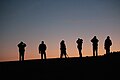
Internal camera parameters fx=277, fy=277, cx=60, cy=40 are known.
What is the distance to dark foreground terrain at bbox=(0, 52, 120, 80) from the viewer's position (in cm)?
2066

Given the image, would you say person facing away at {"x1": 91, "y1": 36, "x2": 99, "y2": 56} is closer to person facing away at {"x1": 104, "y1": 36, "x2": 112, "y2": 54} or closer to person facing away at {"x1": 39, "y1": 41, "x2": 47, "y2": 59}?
person facing away at {"x1": 104, "y1": 36, "x2": 112, "y2": 54}

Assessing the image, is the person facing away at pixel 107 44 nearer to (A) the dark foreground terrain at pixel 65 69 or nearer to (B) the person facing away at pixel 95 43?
(B) the person facing away at pixel 95 43

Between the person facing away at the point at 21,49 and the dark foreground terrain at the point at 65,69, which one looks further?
the person facing away at the point at 21,49

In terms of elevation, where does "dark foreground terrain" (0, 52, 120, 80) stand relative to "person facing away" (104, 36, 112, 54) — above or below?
below

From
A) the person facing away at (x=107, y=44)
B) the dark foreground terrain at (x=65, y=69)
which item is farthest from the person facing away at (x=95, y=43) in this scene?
the dark foreground terrain at (x=65, y=69)

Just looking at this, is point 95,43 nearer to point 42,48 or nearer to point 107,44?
point 107,44

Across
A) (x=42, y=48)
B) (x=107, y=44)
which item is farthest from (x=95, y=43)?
(x=42, y=48)

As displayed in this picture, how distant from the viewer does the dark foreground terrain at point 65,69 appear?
20.7 metres

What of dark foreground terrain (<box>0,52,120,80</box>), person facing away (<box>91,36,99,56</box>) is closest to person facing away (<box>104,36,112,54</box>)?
person facing away (<box>91,36,99,56</box>)

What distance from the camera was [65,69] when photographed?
2219cm

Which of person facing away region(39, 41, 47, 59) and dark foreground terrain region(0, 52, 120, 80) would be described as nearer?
dark foreground terrain region(0, 52, 120, 80)

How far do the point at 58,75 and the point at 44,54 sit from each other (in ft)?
27.0

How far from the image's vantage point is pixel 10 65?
23.8m

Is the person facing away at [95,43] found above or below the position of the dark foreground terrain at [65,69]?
above
